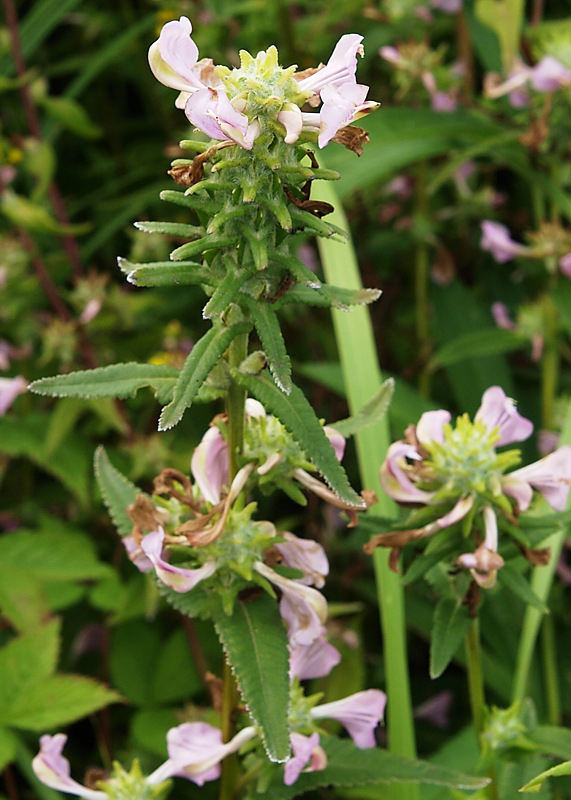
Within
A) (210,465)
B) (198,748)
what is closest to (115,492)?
(210,465)

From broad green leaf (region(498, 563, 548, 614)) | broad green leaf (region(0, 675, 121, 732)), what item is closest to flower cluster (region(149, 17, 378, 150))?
broad green leaf (region(498, 563, 548, 614))

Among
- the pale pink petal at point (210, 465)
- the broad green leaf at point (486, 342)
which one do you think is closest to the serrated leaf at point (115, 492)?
the pale pink petal at point (210, 465)

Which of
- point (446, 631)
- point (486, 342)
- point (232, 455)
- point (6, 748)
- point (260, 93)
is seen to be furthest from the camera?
point (486, 342)

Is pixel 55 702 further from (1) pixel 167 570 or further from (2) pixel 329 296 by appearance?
(2) pixel 329 296

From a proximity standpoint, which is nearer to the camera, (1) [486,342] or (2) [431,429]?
(2) [431,429]

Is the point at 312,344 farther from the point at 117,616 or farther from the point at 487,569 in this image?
the point at 487,569

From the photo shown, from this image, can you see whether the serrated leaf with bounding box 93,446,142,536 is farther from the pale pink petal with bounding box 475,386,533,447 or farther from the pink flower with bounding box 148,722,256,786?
the pale pink petal with bounding box 475,386,533,447

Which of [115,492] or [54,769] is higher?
[115,492]
